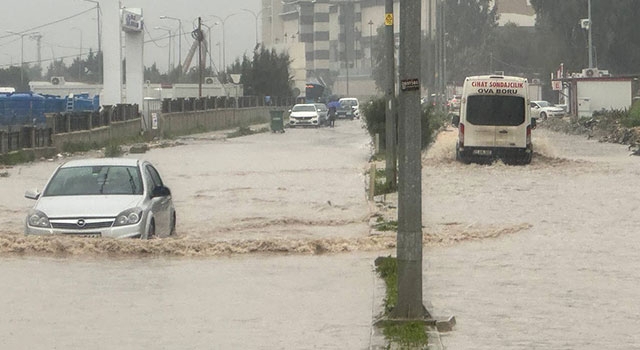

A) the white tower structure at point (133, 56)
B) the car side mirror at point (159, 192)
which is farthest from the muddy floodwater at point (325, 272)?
the white tower structure at point (133, 56)

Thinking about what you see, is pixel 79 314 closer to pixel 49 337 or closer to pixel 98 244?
pixel 49 337

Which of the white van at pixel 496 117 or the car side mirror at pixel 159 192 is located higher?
the white van at pixel 496 117

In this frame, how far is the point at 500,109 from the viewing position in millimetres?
39469

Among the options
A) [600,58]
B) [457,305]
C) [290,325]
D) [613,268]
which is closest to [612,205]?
[613,268]

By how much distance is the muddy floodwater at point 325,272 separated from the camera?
12242 mm

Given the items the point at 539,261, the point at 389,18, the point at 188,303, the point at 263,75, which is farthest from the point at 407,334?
the point at 263,75

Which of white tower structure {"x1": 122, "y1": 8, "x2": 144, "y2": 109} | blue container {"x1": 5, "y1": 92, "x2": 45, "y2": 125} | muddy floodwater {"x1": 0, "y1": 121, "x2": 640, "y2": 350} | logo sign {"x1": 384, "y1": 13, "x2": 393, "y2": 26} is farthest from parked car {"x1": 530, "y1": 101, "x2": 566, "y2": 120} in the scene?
logo sign {"x1": 384, "y1": 13, "x2": 393, "y2": 26}

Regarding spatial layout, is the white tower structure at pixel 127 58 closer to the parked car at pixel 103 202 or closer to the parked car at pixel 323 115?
the parked car at pixel 323 115

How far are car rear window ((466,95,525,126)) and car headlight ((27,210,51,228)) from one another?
22615 millimetres

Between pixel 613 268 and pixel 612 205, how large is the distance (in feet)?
34.9

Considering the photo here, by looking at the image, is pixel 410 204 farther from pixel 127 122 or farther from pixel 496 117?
pixel 127 122

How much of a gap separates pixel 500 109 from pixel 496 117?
0.86ft

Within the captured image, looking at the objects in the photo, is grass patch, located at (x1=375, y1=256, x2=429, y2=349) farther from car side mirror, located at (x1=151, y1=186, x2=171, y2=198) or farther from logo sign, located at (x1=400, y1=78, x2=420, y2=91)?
car side mirror, located at (x1=151, y1=186, x2=171, y2=198)

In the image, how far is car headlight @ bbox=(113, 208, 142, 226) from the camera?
18.8 metres
